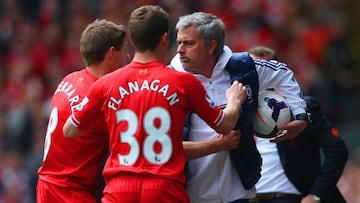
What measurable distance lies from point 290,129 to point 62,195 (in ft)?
→ 5.33

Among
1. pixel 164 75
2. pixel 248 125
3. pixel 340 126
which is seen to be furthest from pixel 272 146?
pixel 340 126

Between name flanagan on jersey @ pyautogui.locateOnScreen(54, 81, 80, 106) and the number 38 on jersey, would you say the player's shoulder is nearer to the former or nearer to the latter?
the number 38 on jersey

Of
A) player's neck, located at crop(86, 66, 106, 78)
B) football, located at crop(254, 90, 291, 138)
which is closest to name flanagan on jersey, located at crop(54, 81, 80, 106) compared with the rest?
player's neck, located at crop(86, 66, 106, 78)

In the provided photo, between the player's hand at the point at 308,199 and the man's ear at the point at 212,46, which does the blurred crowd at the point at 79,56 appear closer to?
the player's hand at the point at 308,199

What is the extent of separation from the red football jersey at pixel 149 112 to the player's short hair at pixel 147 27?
146mm

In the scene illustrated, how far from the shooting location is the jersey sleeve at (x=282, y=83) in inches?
339

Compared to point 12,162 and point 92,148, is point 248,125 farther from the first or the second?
Result: point 12,162

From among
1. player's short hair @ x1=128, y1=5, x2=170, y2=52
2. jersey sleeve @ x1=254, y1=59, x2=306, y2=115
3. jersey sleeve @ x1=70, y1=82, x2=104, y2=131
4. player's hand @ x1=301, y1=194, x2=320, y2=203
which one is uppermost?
player's short hair @ x1=128, y1=5, x2=170, y2=52

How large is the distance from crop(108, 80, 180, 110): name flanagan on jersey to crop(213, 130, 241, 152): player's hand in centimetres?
55

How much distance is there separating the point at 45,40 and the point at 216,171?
1007 cm

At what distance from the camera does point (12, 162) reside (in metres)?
16.1

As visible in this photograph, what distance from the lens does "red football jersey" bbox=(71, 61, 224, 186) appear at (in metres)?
7.81

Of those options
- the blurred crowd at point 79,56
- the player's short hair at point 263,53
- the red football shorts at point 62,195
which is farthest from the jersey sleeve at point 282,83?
the blurred crowd at point 79,56

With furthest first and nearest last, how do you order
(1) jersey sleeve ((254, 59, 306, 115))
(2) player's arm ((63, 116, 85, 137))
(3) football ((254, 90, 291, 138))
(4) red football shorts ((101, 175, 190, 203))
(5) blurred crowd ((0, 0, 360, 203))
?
(5) blurred crowd ((0, 0, 360, 203)), (1) jersey sleeve ((254, 59, 306, 115)), (3) football ((254, 90, 291, 138)), (2) player's arm ((63, 116, 85, 137)), (4) red football shorts ((101, 175, 190, 203))
